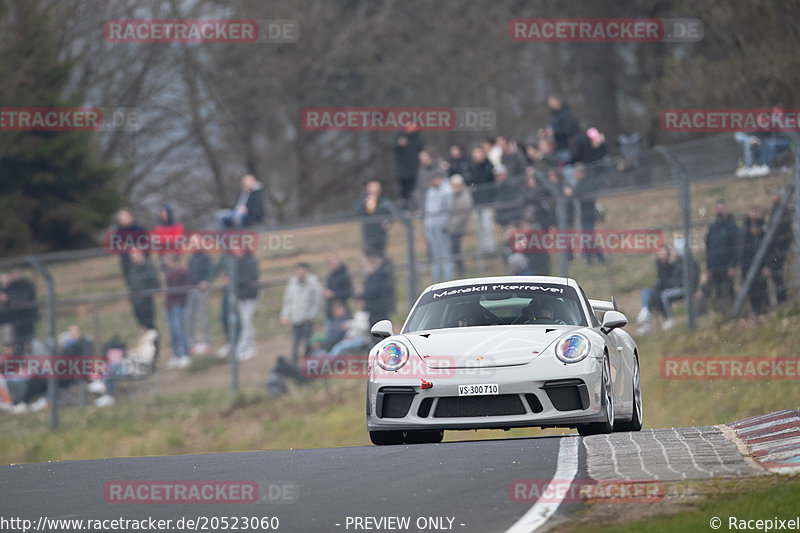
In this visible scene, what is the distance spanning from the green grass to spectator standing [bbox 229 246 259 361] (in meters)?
13.8

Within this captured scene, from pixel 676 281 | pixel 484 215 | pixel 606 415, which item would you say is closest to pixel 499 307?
pixel 606 415

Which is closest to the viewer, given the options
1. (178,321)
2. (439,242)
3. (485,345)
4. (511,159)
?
(485,345)

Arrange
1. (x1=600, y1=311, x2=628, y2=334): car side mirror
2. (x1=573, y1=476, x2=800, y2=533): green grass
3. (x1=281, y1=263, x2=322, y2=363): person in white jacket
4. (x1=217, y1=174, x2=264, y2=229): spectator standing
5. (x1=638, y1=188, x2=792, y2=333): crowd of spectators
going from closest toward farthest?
1. (x1=573, y1=476, x2=800, y2=533): green grass
2. (x1=600, y1=311, x2=628, y2=334): car side mirror
3. (x1=638, y1=188, x2=792, y2=333): crowd of spectators
4. (x1=281, y1=263, x2=322, y2=363): person in white jacket
5. (x1=217, y1=174, x2=264, y2=229): spectator standing

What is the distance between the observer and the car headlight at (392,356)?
1042 cm

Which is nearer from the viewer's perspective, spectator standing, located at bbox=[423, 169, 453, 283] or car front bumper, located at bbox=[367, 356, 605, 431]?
car front bumper, located at bbox=[367, 356, 605, 431]

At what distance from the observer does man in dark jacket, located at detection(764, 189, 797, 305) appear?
57.5 ft

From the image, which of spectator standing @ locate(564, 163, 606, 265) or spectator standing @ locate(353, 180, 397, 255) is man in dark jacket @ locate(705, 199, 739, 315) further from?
spectator standing @ locate(353, 180, 397, 255)

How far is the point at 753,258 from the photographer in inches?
700

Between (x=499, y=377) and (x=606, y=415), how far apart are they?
3.06ft

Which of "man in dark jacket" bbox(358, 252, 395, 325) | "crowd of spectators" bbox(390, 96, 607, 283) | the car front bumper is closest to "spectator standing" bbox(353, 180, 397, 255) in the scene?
"crowd of spectators" bbox(390, 96, 607, 283)

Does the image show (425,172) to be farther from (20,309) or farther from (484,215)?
(20,309)

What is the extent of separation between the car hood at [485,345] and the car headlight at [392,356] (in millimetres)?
109

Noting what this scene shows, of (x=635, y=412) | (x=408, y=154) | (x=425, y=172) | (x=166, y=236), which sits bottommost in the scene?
(x=635, y=412)

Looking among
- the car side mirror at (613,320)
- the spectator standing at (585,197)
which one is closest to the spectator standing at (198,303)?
the spectator standing at (585,197)
